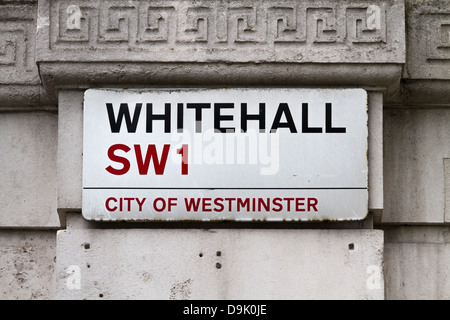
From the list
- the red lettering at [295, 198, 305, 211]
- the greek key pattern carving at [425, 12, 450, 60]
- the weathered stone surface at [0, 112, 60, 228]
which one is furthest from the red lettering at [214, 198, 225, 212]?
the greek key pattern carving at [425, 12, 450, 60]

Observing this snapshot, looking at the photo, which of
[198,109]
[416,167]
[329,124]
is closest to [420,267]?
[416,167]

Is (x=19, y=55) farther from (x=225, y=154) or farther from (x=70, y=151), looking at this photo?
(x=225, y=154)

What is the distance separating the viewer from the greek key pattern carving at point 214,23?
15.0 feet

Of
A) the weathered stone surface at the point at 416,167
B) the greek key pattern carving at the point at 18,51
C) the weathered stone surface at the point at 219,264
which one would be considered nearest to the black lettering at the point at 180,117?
the weathered stone surface at the point at 219,264

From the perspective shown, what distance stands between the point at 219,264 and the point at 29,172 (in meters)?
1.12

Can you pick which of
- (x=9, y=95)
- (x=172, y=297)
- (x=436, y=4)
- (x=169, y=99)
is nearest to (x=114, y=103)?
(x=169, y=99)

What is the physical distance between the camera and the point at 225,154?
4.57m

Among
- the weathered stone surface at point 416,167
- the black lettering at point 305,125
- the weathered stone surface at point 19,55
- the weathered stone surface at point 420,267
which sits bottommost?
the weathered stone surface at point 420,267

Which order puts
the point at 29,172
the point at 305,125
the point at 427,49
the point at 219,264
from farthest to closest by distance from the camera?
the point at 29,172
the point at 427,49
the point at 305,125
the point at 219,264

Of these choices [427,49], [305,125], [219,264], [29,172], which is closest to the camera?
[219,264]

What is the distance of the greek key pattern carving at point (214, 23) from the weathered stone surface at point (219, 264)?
920mm

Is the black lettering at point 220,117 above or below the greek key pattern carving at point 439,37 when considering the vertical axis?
below

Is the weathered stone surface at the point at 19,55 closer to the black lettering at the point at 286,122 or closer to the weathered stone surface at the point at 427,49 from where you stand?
the black lettering at the point at 286,122

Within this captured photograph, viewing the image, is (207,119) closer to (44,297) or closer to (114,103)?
(114,103)
